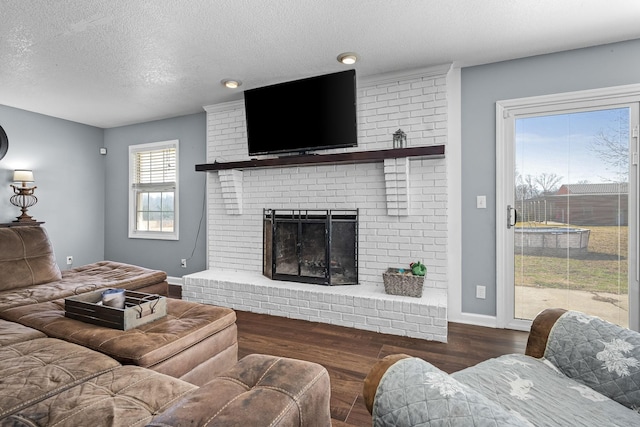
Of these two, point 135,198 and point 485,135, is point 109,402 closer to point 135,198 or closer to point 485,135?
point 485,135

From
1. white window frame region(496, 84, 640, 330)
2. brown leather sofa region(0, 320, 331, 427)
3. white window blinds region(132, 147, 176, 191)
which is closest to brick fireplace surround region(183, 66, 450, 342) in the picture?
white window frame region(496, 84, 640, 330)

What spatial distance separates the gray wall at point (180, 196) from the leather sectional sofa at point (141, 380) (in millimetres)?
2323

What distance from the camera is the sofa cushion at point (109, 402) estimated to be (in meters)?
0.90

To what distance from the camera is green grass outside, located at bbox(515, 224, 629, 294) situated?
2471 millimetres

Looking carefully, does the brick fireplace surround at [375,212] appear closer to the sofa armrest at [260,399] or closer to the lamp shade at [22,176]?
the sofa armrest at [260,399]

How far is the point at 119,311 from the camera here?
1.63m

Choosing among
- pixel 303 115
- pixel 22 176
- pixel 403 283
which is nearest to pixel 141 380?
pixel 403 283

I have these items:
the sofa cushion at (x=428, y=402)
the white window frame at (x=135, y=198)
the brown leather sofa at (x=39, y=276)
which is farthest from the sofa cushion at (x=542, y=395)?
the white window frame at (x=135, y=198)

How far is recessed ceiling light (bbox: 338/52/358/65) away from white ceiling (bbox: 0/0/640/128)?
7 cm

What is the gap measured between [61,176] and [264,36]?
3.93 metres

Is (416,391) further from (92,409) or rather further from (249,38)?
(249,38)

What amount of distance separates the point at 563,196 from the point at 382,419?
8.97ft

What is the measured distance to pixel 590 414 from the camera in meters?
0.95

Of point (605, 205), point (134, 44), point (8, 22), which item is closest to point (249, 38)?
point (134, 44)
